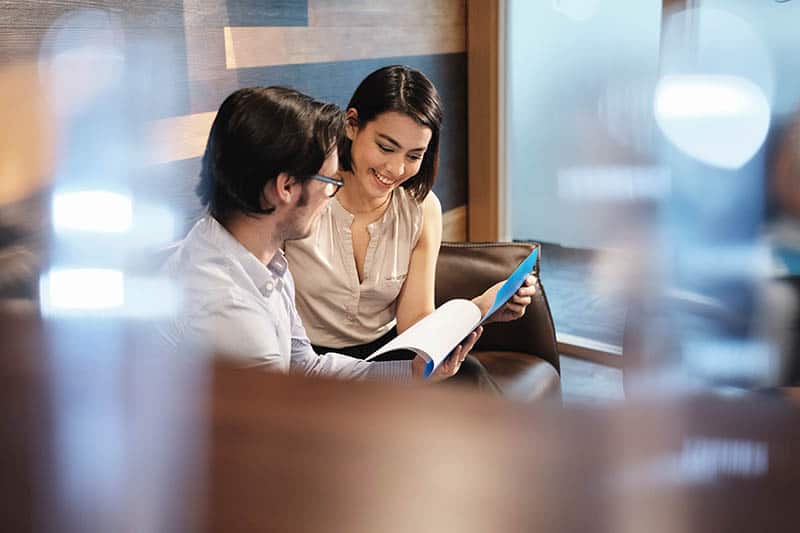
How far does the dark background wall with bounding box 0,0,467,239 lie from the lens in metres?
0.94

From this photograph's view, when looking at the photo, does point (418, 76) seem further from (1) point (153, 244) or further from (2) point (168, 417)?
(2) point (168, 417)

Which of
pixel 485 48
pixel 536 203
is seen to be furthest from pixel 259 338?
pixel 536 203

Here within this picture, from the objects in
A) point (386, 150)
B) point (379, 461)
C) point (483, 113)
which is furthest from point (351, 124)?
point (379, 461)

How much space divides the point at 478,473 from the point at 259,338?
2.50 feet

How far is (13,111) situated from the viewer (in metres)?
0.93

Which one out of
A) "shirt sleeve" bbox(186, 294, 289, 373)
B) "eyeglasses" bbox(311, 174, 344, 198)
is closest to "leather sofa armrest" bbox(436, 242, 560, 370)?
"eyeglasses" bbox(311, 174, 344, 198)

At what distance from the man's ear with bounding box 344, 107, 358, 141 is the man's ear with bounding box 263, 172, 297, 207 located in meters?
0.23

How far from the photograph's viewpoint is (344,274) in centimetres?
109

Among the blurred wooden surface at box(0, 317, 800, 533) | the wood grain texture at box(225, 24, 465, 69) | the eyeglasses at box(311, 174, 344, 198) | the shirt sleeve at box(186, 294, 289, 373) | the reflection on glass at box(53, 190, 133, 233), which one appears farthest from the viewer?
the wood grain texture at box(225, 24, 465, 69)

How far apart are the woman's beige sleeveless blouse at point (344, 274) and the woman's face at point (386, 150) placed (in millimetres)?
46

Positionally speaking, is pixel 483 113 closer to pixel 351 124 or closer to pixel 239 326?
pixel 351 124

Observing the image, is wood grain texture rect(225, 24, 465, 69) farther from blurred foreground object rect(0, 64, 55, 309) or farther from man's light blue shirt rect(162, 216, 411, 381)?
man's light blue shirt rect(162, 216, 411, 381)

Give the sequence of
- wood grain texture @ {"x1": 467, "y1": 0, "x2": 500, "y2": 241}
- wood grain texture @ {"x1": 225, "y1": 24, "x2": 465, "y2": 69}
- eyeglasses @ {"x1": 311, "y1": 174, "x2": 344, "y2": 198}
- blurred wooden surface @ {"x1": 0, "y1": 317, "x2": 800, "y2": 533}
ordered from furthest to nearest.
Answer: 1. wood grain texture @ {"x1": 467, "y1": 0, "x2": 500, "y2": 241}
2. wood grain texture @ {"x1": 225, "y1": 24, "x2": 465, "y2": 69}
3. eyeglasses @ {"x1": 311, "y1": 174, "x2": 344, "y2": 198}
4. blurred wooden surface @ {"x1": 0, "y1": 317, "x2": 800, "y2": 533}

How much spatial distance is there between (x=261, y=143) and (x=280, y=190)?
5cm
